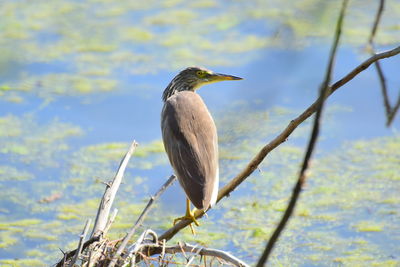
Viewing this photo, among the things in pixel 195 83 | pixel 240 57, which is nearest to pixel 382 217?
pixel 195 83

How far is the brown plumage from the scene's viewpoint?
2.51 metres

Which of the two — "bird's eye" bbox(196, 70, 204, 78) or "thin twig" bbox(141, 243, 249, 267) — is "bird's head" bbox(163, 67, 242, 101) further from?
"thin twig" bbox(141, 243, 249, 267)

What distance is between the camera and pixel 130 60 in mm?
5539

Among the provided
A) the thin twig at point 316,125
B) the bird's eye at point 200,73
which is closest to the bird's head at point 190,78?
the bird's eye at point 200,73

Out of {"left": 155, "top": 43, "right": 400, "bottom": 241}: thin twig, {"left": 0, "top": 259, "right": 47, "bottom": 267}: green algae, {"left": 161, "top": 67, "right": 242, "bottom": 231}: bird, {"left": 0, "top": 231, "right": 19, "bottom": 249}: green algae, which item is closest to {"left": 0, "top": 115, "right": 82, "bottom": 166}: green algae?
{"left": 0, "top": 231, "right": 19, "bottom": 249}: green algae

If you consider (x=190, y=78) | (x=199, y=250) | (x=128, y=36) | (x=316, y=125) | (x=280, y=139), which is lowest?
(x=316, y=125)

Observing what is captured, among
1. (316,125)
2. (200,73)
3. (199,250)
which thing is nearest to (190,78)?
(200,73)

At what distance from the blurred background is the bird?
0.75 feet

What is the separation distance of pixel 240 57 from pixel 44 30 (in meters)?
1.77

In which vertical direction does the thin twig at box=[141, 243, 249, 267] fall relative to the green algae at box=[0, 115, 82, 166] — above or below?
below

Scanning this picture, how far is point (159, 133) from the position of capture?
461cm

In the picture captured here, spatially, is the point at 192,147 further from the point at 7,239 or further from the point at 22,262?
the point at 7,239

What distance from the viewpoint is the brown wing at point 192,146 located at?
251 cm

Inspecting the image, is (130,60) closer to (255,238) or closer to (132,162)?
(132,162)
